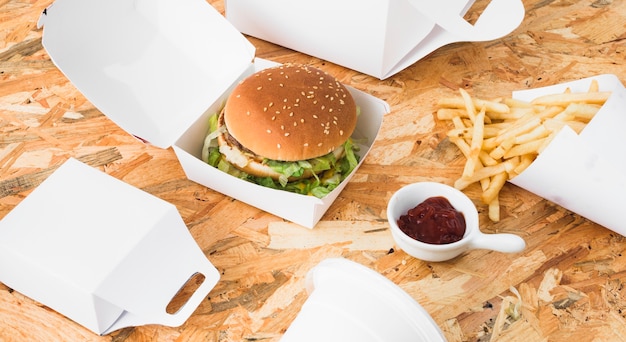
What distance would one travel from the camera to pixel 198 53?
8.20 feet

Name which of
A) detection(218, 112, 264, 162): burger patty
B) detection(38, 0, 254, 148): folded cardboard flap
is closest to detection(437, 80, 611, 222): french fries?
detection(218, 112, 264, 162): burger patty

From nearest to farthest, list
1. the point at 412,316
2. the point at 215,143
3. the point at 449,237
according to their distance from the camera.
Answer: the point at 412,316
the point at 449,237
the point at 215,143

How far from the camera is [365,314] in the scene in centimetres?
150

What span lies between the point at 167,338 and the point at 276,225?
52cm

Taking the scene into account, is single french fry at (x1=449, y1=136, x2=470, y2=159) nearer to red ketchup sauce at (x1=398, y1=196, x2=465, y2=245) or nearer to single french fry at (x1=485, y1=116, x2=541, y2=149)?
single french fry at (x1=485, y1=116, x2=541, y2=149)

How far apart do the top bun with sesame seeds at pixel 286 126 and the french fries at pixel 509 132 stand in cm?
42

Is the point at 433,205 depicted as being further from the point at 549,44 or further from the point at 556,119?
the point at 549,44

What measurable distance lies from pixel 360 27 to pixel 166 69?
77cm

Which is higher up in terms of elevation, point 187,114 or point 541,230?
point 187,114

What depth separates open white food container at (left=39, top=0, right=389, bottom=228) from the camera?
2.18m

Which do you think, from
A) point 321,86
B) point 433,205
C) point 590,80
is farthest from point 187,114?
point 590,80

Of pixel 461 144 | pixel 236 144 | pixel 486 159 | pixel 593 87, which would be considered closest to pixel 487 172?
pixel 486 159

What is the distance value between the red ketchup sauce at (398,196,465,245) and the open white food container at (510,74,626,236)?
32cm

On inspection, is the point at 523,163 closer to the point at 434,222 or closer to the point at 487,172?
the point at 487,172
